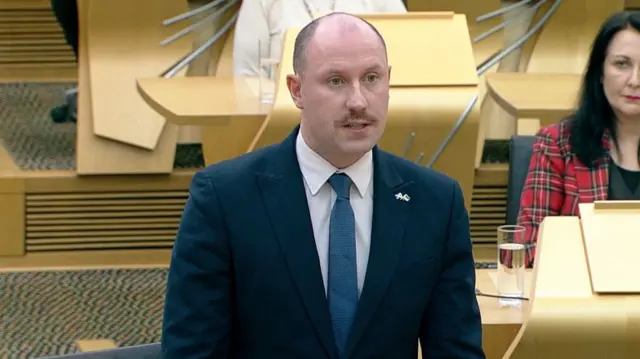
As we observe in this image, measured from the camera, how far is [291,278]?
5.72ft

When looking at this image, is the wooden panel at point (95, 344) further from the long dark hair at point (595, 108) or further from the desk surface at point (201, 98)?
the long dark hair at point (595, 108)

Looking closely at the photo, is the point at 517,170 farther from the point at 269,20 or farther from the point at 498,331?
the point at 269,20

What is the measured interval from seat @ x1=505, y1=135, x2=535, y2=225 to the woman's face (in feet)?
1.03

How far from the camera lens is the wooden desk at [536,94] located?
142 inches

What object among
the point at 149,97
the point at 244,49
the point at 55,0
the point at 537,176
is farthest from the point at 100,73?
the point at 537,176

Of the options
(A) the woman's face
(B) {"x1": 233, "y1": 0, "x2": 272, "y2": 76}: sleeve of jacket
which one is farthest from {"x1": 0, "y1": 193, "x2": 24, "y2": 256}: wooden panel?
(A) the woman's face

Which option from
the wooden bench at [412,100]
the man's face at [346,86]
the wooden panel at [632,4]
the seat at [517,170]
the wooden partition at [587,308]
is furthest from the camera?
the wooden panel at [632,4]

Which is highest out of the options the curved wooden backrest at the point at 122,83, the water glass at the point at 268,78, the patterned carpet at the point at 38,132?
the water glass at the point at 268,78

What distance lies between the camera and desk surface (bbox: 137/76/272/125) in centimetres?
335

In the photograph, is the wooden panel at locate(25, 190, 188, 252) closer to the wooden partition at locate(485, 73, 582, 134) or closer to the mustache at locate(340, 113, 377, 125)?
the wooden partition at locate(485, 73, 582, 134)

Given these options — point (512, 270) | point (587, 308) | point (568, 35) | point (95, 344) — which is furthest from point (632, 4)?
point (587, 308)

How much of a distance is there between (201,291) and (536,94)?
2.20 meters

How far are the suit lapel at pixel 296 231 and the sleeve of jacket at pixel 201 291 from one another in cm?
8

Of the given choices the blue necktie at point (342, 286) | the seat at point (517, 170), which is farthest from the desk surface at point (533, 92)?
the blue necktie at point (342, 286)
